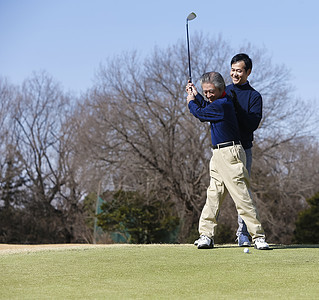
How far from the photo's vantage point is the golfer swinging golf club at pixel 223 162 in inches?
227

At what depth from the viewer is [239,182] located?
5.79 m

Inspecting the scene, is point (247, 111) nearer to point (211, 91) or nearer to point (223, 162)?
point (211, 91)

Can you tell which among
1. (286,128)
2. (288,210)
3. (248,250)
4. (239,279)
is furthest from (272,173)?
(239,279)

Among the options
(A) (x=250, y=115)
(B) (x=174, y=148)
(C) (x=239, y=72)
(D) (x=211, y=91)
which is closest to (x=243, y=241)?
(A) (x=250, y=115)

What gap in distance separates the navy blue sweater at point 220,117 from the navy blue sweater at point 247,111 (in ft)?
0.69

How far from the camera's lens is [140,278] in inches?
163

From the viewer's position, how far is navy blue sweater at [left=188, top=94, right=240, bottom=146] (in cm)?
575

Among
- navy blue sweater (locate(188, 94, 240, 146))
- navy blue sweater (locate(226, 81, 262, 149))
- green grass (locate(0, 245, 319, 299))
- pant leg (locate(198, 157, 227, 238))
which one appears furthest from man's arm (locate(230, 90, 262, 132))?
green grass (locate(0, 245, 319, 299))

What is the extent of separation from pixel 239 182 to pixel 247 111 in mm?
851

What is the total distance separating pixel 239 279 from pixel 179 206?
1794 cm

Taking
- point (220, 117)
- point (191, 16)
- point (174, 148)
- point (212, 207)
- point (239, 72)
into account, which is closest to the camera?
point (220, 117)

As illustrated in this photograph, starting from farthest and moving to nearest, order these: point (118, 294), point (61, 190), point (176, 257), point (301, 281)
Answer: point (61, 190), point (176, 257), point (301, 281), point (118, 294)

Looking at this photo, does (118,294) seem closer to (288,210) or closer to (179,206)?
(179,206)

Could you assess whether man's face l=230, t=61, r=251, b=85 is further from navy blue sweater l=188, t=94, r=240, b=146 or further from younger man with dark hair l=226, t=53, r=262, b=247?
navy blue sweater l=188, t=94, r=240, b=146
